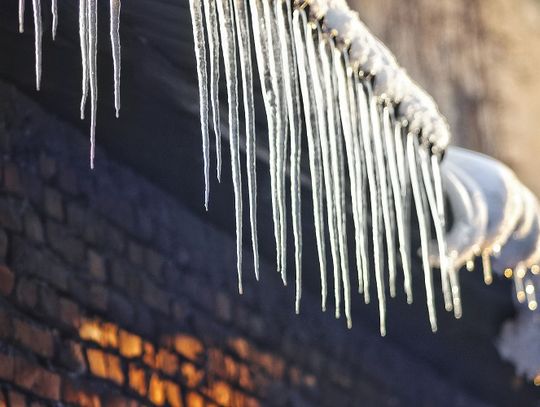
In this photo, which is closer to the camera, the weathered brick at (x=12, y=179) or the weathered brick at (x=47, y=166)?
the weathered brick at (x=12, y=179)

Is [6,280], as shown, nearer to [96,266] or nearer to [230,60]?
[96,266]

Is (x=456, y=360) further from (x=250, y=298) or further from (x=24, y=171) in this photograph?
(x=24, y=171)

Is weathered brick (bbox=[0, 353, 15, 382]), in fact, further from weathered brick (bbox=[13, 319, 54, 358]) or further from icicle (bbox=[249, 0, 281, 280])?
icicle (bbox=[249, 0, 281, 280])

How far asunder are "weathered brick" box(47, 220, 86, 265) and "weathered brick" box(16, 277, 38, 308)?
0.51 feet

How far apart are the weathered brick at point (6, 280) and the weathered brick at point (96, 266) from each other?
1.17ft

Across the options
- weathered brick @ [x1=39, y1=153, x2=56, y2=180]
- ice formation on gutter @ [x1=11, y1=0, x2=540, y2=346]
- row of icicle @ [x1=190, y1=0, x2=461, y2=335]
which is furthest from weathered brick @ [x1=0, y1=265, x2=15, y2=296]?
row of icicle @ [x1=190, y1=0, x2=461, y2=335]

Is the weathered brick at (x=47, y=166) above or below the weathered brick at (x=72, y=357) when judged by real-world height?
above

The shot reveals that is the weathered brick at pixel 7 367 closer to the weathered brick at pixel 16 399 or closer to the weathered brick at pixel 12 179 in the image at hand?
the weathered brick at pixel 16 399

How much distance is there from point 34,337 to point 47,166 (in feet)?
1.57

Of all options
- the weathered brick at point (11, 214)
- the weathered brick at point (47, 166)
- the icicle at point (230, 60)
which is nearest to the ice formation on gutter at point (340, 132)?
the icicle at point (230, 60)

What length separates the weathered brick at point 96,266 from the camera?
2.89 metres

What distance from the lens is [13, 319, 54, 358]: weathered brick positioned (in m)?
2.51

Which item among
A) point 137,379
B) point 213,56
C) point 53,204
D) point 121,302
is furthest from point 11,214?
point 213,56

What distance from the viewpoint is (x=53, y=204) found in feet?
9.19
